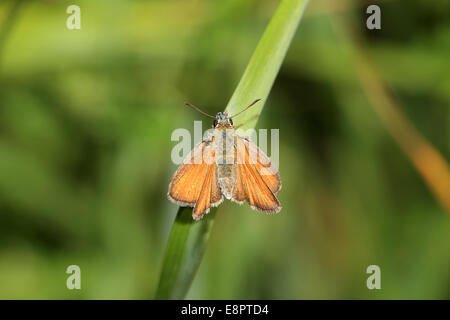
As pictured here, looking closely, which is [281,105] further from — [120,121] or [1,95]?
[1,95]

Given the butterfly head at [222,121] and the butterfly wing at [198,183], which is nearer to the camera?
the butterfly wing at [198,183]

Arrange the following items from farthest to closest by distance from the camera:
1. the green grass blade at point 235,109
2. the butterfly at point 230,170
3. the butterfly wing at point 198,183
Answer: the butterfly at point 230,170 → the butterfly wing at point 198,183 → the green grass blade at point 235,109

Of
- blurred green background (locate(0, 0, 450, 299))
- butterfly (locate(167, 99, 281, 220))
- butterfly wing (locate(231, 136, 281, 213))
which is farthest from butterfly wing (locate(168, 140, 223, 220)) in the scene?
blurred green background (locate(0, 0, 450, 299))

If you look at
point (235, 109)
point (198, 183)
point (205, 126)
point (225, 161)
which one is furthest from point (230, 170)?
point (205, 126)

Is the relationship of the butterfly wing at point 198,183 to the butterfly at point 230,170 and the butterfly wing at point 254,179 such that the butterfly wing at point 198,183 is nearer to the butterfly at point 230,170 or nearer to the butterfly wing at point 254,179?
the butterfly at point 230,170

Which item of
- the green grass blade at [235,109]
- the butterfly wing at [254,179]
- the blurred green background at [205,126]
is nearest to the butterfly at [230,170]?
the butterfly wing at [254,179]
